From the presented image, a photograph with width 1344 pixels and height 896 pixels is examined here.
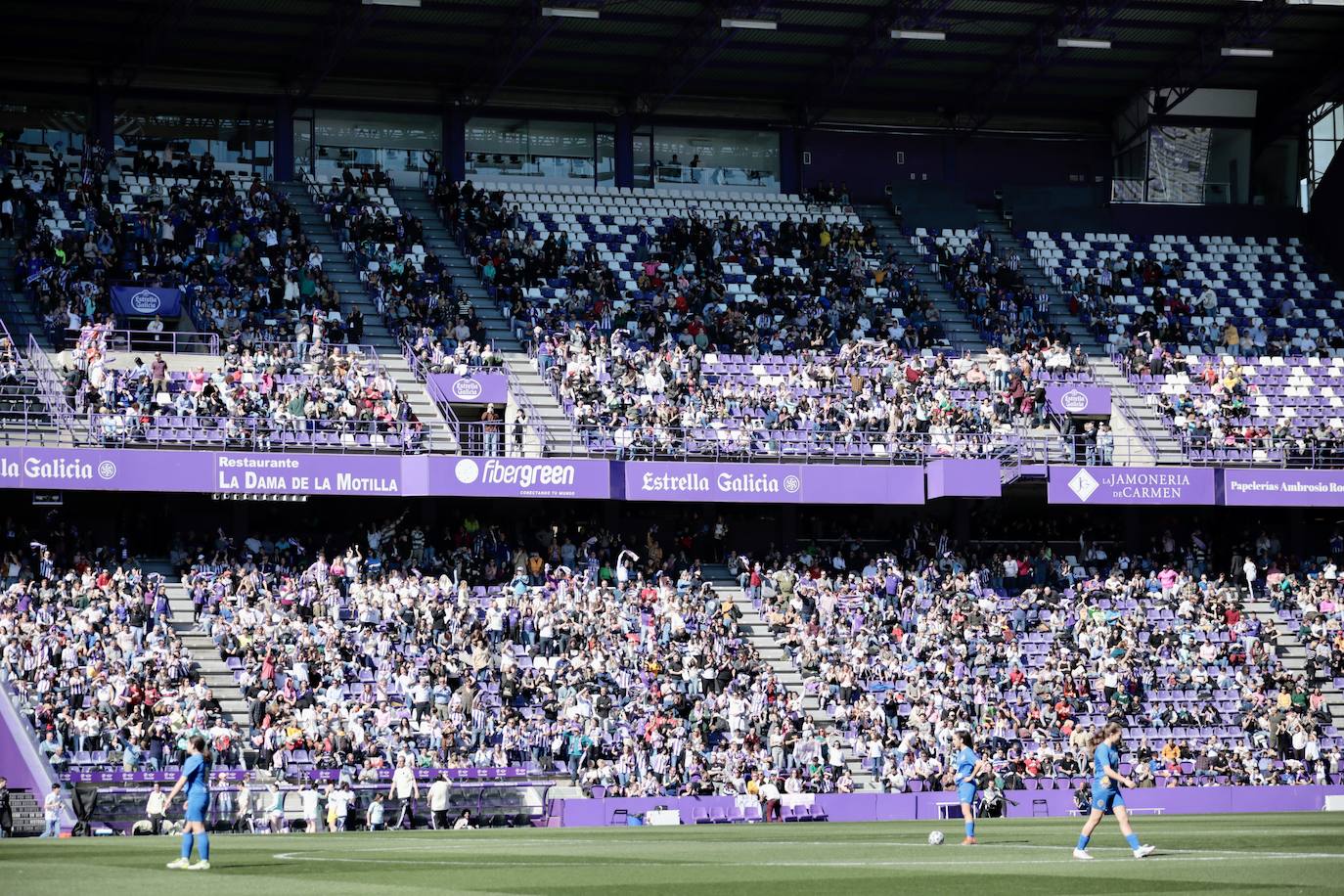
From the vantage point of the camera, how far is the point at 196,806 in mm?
20484

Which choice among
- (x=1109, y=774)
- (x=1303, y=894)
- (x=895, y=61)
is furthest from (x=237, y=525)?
(x=1303, y=894)

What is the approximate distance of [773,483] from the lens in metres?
47.6

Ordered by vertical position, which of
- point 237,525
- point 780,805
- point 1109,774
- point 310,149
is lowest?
point 780,805

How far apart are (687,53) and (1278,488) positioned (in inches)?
779

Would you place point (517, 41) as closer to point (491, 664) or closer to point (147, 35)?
point (147, 35)

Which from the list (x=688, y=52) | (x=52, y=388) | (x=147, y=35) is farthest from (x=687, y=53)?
(x=52, y=388)

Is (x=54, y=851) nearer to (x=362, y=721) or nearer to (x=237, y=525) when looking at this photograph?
(x=362, y=721)

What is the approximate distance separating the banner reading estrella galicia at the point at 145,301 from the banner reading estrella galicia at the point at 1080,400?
→ 21.6 meters

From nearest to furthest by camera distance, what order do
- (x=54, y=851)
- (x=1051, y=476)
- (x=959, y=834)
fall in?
(x=54, y=851) < (x=959, y=834) < (x=1051, y=476)

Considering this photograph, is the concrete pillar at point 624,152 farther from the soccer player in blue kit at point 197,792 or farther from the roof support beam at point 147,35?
the soccer player in blue kit at point 197,792

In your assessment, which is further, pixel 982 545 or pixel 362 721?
pixel 982 545

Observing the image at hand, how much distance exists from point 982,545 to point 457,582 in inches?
540

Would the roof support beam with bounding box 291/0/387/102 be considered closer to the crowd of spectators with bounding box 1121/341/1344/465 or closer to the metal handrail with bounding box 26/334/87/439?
the metal handrail with bounding box 26/334/87/439

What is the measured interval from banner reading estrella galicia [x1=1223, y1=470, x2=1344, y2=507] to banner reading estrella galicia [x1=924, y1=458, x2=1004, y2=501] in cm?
619
